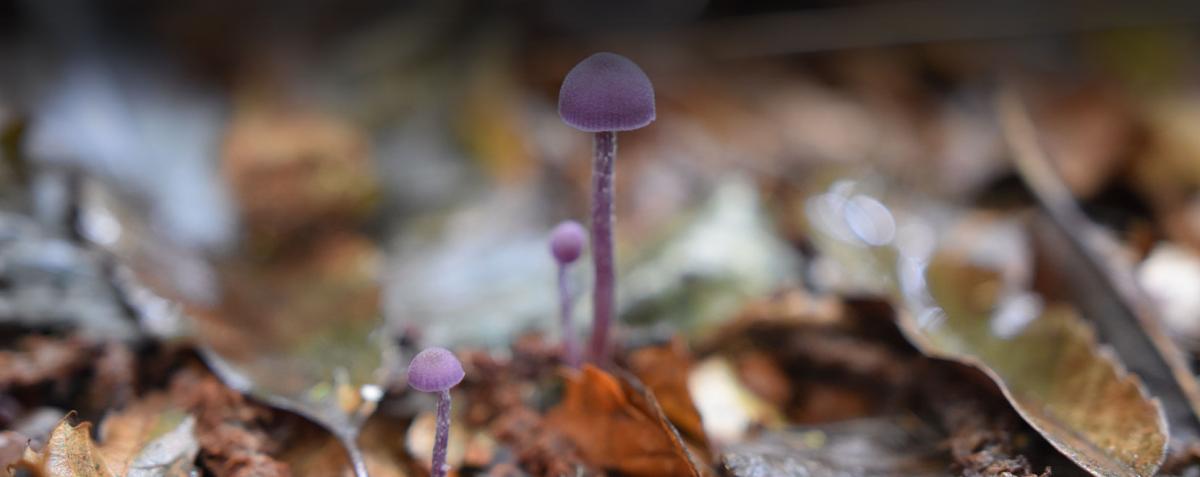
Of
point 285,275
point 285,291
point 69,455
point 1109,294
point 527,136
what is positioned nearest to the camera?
point 69,455

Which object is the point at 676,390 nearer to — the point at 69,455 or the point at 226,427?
the point at 226,427

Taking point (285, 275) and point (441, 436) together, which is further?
point (285, 275)

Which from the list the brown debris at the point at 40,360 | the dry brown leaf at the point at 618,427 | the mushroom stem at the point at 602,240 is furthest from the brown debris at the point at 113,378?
the mushroom stem at the point at 602,240

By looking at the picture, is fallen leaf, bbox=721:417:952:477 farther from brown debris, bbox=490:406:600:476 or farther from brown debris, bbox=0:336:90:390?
brown debris, bbox=0:336:90:390

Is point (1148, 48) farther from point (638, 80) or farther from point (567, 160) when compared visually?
point (638, 80)

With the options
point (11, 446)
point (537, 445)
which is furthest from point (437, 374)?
point (11, 446)

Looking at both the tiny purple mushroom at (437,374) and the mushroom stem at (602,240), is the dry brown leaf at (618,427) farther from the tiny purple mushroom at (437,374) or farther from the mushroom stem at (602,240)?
the tiny purple mushroom at (437,374)
